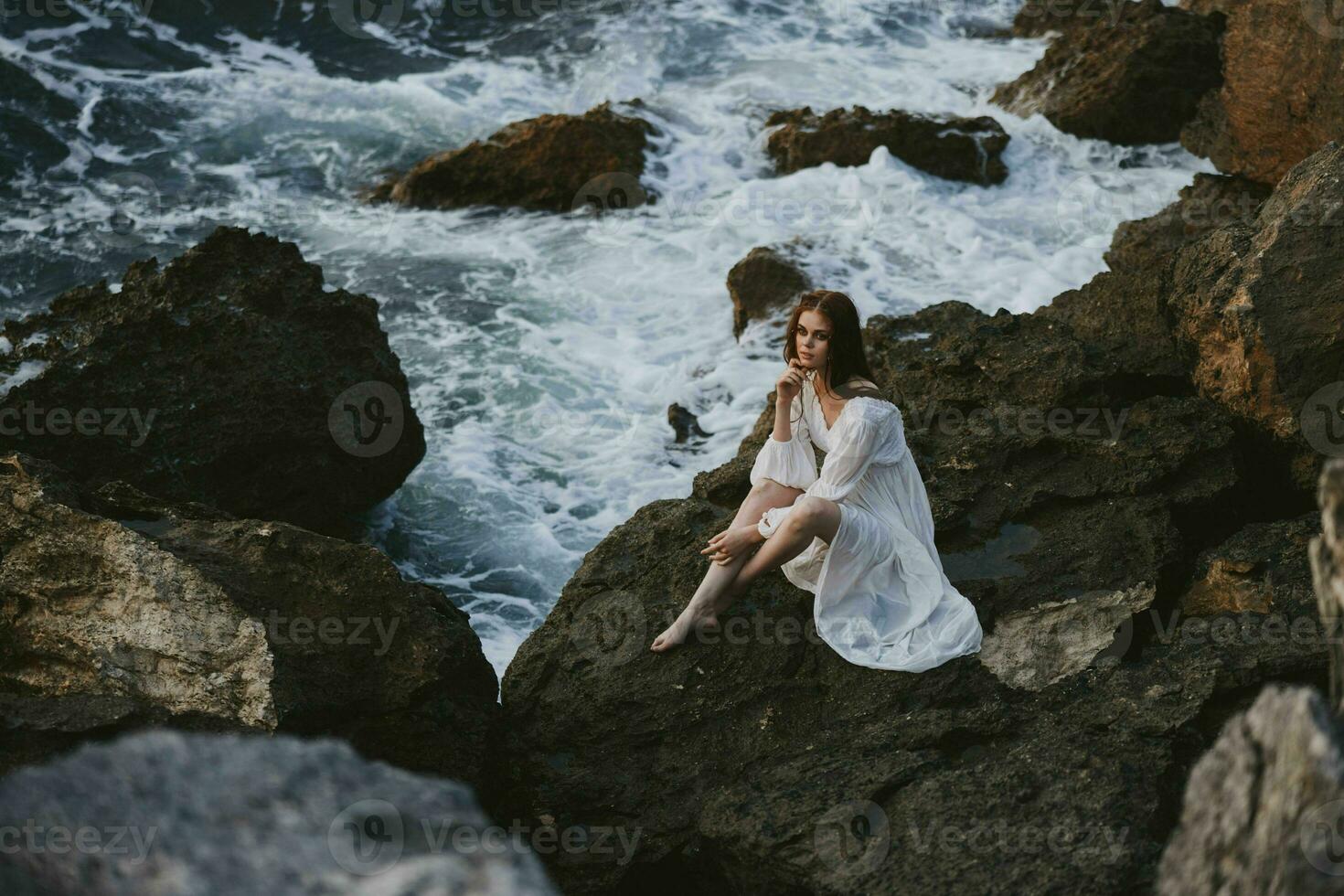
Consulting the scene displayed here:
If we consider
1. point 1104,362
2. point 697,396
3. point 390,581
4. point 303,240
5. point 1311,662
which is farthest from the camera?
point 303,240

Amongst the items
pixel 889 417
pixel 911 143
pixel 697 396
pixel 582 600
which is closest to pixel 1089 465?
pixel 889 417

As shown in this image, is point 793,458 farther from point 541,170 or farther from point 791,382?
point 541,170

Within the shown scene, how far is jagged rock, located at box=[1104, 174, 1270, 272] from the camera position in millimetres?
9133

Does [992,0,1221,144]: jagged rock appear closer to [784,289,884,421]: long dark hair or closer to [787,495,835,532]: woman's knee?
[784,289,884,421]: long dark hair

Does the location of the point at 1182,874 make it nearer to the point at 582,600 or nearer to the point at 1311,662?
the point at 1311,662

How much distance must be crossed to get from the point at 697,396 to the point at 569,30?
10.0m

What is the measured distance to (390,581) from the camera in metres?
5.07

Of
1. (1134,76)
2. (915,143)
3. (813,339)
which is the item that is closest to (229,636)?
(813,339)

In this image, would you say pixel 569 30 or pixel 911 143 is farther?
pixel 569 30

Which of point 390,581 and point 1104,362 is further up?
point 1104,362

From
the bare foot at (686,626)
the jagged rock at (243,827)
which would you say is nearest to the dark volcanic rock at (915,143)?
the bare foot at (686,626)

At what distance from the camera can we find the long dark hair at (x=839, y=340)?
5.46 metres

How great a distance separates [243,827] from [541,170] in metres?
11.4

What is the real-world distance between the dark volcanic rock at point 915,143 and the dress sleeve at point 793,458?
7864 millimetres
